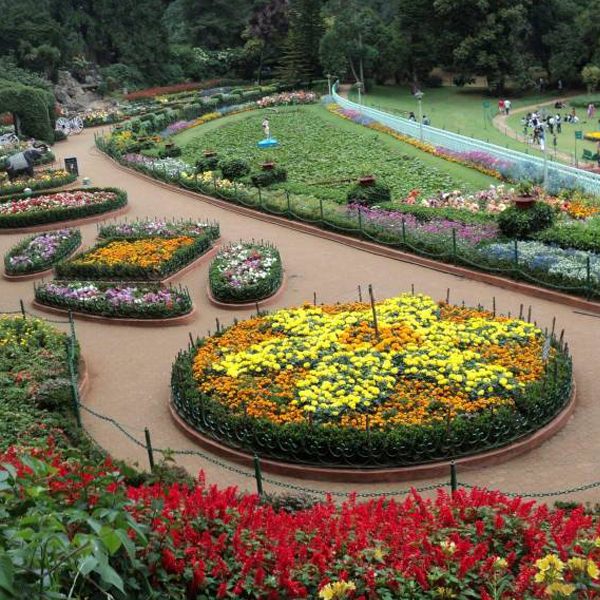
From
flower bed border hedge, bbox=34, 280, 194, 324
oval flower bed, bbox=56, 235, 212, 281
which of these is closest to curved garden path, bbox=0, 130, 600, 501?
flower bed border hedge, bbox=34, 280, 194, 324

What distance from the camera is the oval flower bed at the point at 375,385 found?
9.50 m

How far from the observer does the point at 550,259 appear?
15.5 m

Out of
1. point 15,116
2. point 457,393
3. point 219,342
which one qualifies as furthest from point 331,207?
point 15,116

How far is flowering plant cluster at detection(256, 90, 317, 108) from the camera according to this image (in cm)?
5038

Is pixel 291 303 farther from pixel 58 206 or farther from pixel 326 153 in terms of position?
pixel 326 153

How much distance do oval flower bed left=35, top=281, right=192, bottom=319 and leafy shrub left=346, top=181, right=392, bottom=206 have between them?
642 cm

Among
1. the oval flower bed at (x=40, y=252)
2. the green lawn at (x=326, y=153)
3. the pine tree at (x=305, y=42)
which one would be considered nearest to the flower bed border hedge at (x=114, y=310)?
the oval flower bed at (x=40, y=252)

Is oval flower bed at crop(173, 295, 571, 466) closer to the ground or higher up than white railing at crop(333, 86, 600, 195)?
higher up

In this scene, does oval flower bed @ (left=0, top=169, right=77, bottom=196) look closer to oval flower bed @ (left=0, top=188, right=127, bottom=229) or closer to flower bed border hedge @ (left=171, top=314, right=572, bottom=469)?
oval flower bed @ (left=0, top=188, right=127, bottom=229)

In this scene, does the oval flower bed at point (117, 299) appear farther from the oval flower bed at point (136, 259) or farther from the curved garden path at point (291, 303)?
the oval flower bed at point (136, 259)

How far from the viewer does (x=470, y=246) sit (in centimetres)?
1714

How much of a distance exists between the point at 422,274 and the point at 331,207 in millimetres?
5139

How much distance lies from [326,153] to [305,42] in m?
26.2

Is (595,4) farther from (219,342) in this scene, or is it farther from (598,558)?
(598,558)
